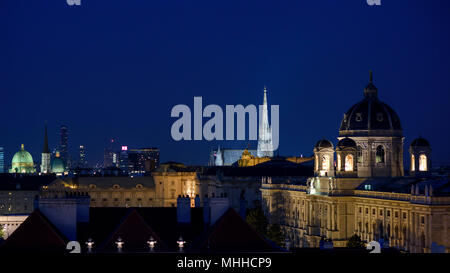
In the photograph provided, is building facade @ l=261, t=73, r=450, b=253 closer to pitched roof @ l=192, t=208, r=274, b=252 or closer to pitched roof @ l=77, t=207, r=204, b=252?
pitched roof @ l=77, t=207, r=204, b=252

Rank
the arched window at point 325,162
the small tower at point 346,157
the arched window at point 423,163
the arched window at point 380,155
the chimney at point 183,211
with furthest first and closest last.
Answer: the arched window at point 380,155, the arched window at point 325,162, the arched window at point 423,163, the small tower at point 346,157, the chimney at point 183,211

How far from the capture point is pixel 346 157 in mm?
143375

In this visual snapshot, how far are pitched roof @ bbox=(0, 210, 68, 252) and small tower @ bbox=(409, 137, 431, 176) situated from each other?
310ft

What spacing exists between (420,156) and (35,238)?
317ft

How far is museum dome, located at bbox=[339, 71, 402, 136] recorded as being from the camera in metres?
148

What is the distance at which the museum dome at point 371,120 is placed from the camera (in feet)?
487

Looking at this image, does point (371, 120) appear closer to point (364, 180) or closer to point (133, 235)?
point (364, 180)

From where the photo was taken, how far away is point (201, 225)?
63.0 meters

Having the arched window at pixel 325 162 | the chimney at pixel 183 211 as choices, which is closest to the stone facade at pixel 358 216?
the arched window at pixel 325 162

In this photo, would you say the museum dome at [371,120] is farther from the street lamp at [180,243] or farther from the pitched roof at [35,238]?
the pitched roof at [35,238]

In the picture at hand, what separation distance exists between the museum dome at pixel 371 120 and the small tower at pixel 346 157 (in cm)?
660

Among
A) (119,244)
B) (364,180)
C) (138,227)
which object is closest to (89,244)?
(119,244)

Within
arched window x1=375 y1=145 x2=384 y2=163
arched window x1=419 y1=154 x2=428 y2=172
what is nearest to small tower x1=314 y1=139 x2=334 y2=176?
arched window x1=375 y1=145 x2=384 y2=163
